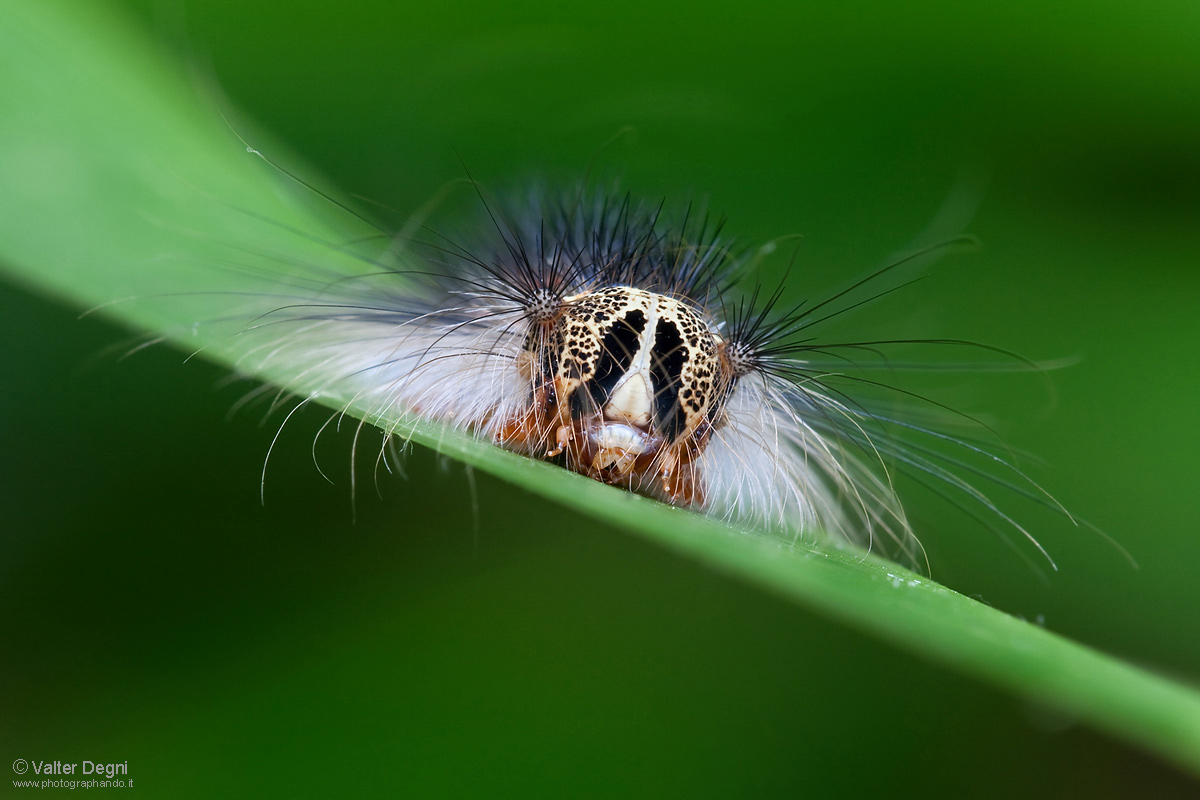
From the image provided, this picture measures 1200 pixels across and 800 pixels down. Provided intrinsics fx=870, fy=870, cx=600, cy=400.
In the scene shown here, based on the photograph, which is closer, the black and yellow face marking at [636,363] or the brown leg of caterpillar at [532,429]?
the black and yellow face marking at [636,363]

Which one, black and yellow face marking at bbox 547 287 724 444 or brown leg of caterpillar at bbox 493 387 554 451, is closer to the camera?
black and yellow face marking at bbox 547 287 724 444

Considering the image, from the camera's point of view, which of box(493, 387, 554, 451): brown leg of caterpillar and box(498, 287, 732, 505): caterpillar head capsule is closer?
box(498, 287, 732, 505): caterpillar head capsule

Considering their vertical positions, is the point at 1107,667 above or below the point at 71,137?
below

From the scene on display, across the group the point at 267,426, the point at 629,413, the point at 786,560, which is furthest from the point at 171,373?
the point at 786,560

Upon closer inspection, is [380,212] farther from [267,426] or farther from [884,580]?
[884,580]

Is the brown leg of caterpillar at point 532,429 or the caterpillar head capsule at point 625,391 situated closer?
the caterpillar head capsule at point 625,391
